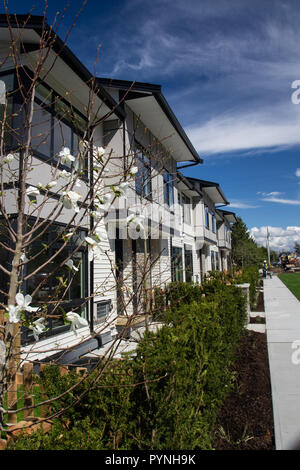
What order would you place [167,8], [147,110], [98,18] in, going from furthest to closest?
[147,110] < [167,8] < [98,18]

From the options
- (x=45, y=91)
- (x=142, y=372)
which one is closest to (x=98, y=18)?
(x=45, y=91)

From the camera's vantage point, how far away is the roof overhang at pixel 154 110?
359 inches

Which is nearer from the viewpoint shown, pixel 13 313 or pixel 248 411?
pixel 13 313

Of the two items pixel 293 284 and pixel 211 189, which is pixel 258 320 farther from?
pixel 293 284

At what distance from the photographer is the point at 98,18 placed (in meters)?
3.92

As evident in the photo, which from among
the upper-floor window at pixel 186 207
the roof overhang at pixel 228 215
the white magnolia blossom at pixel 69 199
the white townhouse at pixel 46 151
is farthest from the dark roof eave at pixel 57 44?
the roof overhang at pixel 228 215

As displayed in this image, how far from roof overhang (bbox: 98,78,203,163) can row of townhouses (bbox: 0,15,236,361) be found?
31mm

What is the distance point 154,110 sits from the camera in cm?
1016

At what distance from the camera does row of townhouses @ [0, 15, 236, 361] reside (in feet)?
9.43

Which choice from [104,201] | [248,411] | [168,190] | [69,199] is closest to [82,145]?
[104,201]

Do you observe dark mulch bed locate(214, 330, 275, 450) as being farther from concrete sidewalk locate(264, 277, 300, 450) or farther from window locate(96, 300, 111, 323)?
window locate(96, 300, 111, 323)

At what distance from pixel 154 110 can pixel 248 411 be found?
888 cm

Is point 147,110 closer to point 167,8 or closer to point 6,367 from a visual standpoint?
point 167,8

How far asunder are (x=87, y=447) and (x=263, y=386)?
4.04m
